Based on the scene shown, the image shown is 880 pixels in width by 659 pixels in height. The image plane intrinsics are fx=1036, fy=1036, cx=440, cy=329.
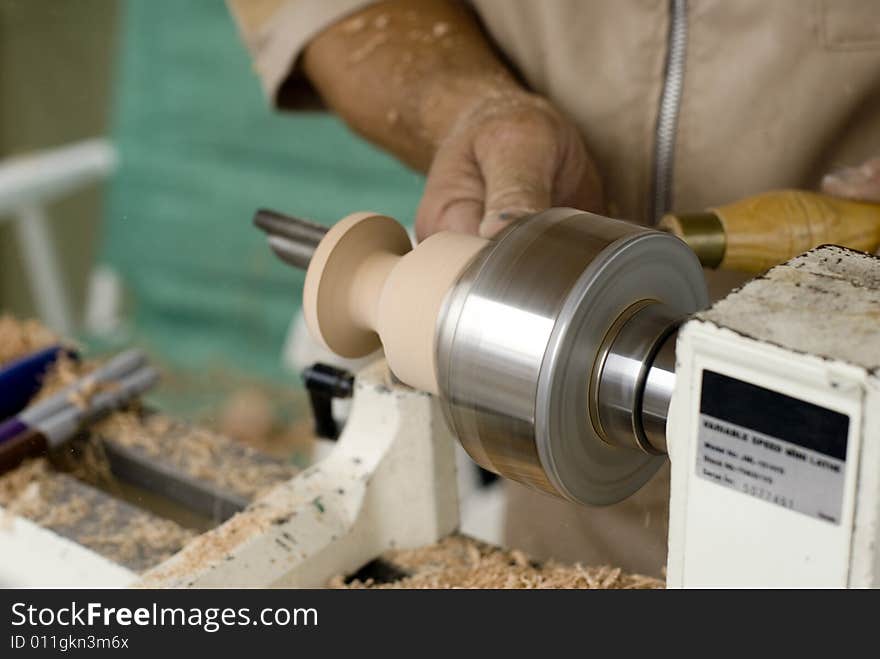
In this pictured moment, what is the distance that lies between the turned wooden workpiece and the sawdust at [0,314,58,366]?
1.48 ft

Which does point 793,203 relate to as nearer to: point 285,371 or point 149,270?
point 285,371

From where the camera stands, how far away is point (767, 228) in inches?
25.5

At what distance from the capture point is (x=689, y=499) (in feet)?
1.51

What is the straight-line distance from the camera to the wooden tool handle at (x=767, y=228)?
645 millimetres

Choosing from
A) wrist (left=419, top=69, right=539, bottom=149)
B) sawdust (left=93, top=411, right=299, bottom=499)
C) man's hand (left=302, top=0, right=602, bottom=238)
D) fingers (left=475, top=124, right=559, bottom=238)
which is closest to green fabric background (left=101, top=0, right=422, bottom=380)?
man's hand (left=302, top=0, right=602, bottom=238)

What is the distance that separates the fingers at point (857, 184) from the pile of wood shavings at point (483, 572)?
12.4 inches

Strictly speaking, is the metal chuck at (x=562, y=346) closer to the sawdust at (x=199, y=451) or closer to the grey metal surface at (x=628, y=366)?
the grey metal surface at (x=628, y=366)

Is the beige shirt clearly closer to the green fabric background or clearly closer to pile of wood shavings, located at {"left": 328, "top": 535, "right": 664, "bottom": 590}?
pile of wood shavings, located at {"left": 328, "top": 535, "right": 664, "bottom": 590}

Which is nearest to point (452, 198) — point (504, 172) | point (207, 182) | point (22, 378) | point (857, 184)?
point (504, 172)

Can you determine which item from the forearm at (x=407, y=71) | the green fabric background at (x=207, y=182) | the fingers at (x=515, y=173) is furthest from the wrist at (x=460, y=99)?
the green fabric background at (x=207, y=182)

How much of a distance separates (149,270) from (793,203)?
6.57 ft

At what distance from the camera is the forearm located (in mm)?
964

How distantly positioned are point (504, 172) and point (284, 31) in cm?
54
